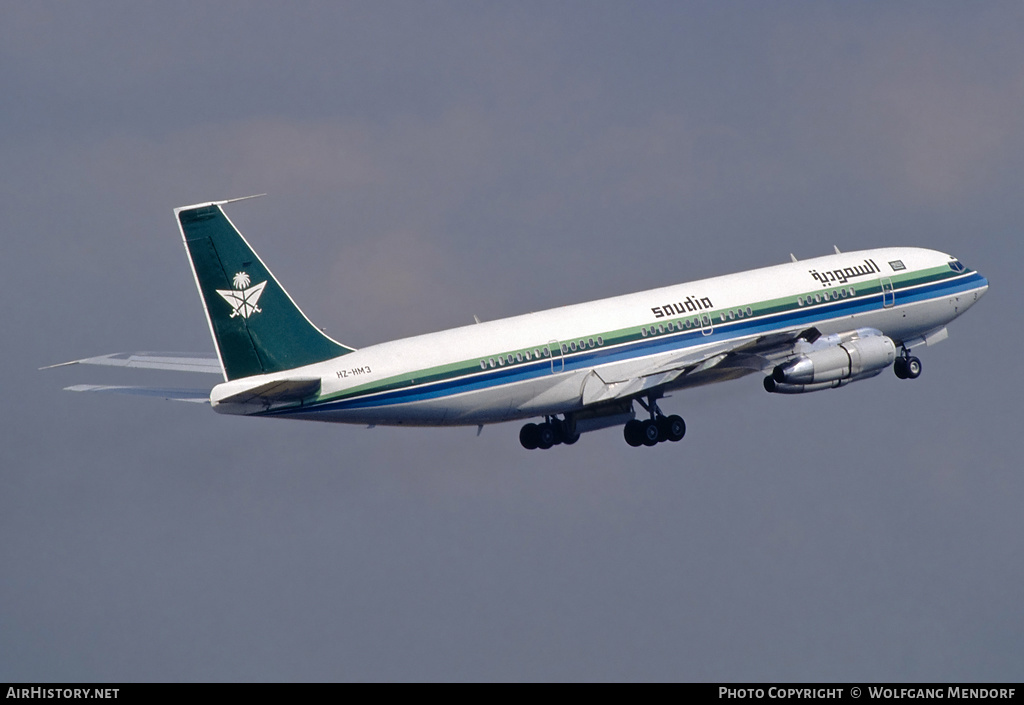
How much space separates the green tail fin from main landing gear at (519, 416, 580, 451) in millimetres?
12140

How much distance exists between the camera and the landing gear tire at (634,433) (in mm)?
67938

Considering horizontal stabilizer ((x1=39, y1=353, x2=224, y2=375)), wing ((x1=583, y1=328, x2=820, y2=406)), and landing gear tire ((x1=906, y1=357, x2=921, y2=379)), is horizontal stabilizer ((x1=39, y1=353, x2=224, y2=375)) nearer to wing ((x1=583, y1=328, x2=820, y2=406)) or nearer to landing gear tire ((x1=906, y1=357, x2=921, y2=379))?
wing ((x1=583, y1=328, x2=820, y2=406))

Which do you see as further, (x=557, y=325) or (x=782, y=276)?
(x=782, y=276)

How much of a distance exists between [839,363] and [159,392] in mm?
23727

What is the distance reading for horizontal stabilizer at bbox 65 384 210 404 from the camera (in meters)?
60.3

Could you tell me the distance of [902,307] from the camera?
238ft

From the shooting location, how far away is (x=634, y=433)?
68000mm

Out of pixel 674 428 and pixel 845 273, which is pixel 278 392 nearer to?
pixel 674 428

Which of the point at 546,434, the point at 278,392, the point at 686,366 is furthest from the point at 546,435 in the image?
the point at 278,392

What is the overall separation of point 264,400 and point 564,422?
14.6 meters

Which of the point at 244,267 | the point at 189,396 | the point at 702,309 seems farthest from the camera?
the point at 702,309

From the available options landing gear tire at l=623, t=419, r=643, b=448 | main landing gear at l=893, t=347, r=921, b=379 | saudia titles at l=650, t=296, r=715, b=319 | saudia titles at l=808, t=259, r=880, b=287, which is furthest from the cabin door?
main landing gear at l=893, t=347, r=921, b=379

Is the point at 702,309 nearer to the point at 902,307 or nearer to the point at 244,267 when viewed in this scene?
the point at 902,307
